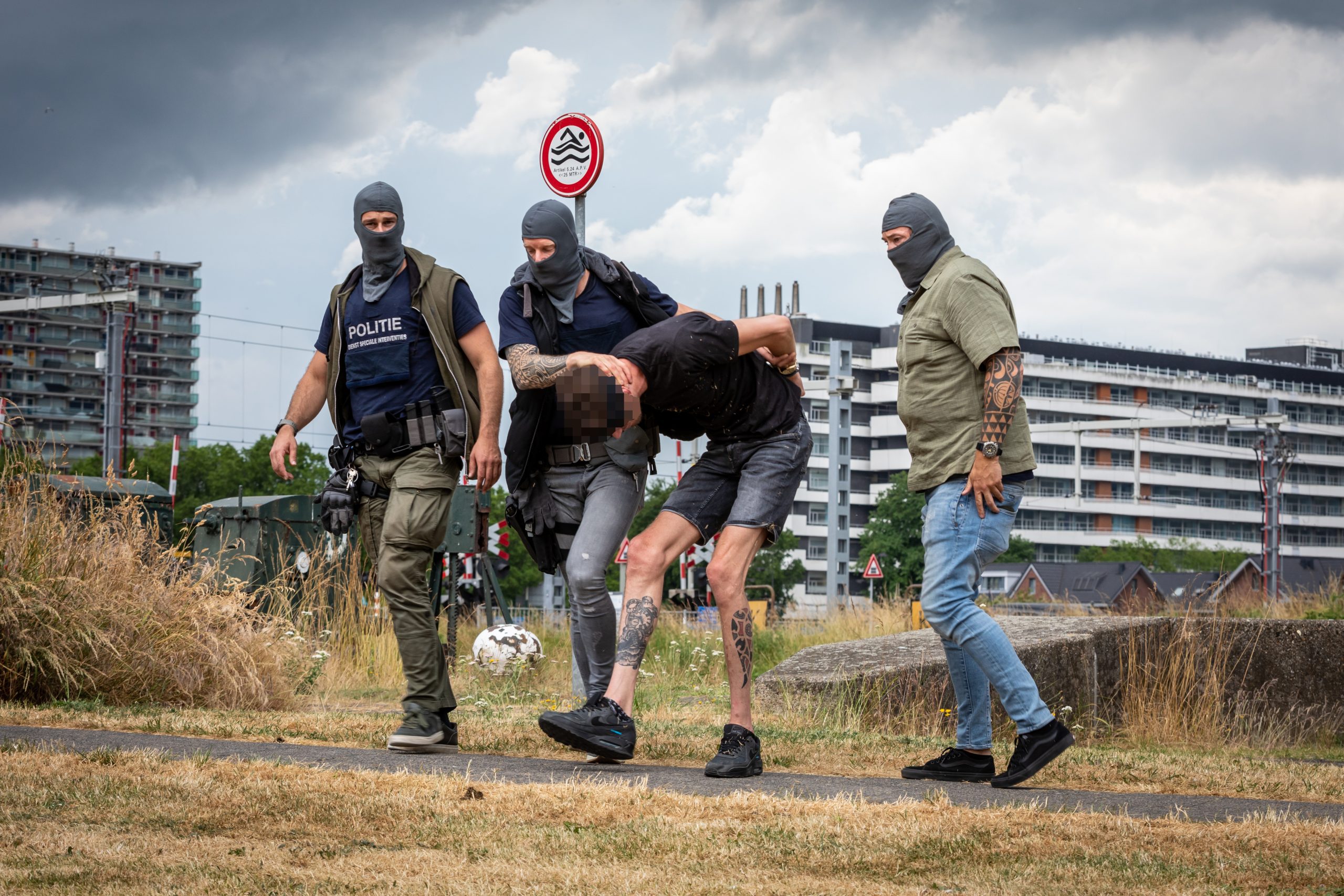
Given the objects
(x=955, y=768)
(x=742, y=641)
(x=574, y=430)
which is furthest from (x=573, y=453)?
(x=955, y=768)

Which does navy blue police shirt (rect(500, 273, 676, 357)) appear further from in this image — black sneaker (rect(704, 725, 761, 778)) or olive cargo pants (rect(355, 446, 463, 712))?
black sneaker (rect(704, 725, 761, 778))

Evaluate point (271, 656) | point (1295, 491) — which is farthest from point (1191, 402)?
point (271, 656)

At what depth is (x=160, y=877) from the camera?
296 cm

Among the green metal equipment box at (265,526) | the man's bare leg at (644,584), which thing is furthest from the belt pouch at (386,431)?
the green metal equipment box at (265,526)

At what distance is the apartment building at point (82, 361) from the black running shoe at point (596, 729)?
397 ft

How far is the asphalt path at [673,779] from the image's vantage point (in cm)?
429

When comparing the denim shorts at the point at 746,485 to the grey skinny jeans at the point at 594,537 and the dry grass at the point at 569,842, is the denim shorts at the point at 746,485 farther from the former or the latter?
the dry grass at the point at 569,842

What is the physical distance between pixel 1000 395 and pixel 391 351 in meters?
2.44

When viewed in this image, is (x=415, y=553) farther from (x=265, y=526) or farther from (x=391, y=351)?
(x=265, y=526)

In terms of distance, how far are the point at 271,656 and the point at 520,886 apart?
5050 millimetres

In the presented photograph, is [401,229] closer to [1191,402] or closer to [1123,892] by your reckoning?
[1123,892]

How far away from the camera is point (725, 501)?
5332 millimetres

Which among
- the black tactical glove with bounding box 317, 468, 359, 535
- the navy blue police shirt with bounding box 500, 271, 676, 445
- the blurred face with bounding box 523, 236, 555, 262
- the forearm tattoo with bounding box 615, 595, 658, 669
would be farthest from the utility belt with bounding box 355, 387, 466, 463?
the forearm tattoo with bounding box 615, 595, 658, 669

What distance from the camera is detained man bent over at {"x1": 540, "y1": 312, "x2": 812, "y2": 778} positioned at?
490 centimetres
